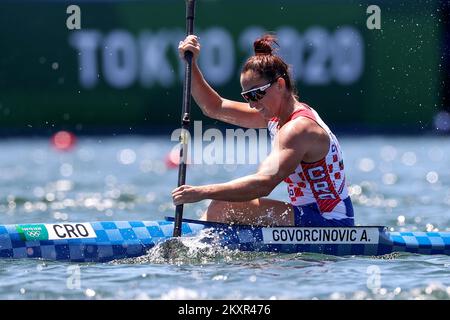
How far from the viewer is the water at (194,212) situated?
21.6ft

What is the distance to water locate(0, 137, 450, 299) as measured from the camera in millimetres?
6594

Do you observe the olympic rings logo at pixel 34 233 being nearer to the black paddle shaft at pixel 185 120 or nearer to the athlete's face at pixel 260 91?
the black paddle shaft at pixel 185 120

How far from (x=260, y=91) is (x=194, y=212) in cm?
508

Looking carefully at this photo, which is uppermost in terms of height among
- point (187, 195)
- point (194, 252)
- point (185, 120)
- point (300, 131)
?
point (185, 120)

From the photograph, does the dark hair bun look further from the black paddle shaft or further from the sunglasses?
the black paddle shaft

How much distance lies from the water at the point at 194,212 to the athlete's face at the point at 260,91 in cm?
113

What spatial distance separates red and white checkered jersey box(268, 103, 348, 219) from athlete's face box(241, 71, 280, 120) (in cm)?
19

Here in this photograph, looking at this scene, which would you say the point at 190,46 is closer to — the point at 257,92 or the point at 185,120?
the point at 185,120

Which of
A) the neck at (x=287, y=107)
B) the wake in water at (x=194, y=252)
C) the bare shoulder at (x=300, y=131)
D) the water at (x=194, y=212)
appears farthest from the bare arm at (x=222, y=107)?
the water at (x=194, y=212)

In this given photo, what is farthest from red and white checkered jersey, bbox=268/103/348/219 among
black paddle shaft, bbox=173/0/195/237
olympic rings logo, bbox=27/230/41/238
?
olympic rings logo, bbox=27/230/41/238

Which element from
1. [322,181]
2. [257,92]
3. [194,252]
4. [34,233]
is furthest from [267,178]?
[34,233]

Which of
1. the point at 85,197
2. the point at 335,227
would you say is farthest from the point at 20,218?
the point at 335,227

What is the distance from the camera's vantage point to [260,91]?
7.49m
